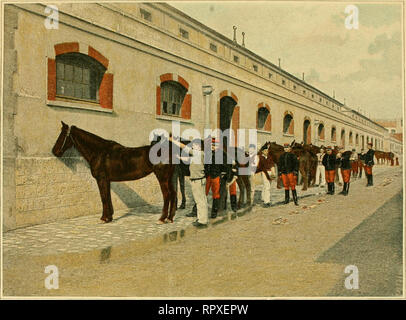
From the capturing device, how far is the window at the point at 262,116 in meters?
15.8

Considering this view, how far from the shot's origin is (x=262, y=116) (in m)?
15.9


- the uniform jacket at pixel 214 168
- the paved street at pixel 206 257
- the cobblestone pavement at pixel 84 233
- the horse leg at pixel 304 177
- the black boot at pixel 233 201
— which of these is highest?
the uniform jacket at pixel 214 168

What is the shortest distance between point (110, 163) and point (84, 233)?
170 cm

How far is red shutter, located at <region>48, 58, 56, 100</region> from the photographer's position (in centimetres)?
696

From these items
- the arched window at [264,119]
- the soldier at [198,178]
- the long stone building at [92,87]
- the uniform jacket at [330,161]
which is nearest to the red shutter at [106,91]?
the long stone building at [92,87]

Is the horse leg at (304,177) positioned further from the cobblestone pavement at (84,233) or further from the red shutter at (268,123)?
the cobblestone pavement at (84,233)

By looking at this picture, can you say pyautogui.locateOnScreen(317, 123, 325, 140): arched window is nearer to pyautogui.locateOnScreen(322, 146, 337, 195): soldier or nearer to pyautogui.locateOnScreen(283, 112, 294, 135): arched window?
pyautogui.locateOnScreen(283, 112, 294, 135): arched window

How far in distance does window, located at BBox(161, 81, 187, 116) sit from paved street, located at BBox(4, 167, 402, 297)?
3.87 metres

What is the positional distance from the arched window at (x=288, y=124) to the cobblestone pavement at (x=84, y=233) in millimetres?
11064

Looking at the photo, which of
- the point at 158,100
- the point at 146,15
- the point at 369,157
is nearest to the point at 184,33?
the point at 146,15

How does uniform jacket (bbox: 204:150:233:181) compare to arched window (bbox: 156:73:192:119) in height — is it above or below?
below

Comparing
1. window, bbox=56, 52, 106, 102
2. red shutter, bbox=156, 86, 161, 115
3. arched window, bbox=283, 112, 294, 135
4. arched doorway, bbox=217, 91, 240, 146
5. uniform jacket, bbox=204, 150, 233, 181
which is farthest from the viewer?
arched window, bbox=283, 112, 294, 135

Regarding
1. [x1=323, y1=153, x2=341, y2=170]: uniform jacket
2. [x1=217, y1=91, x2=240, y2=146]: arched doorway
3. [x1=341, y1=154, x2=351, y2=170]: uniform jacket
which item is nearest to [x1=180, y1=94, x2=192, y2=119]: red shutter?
[x1=217, y1=91, x2=240, y2=146]: arched doorway

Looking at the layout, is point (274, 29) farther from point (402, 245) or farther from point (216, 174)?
point (402, 245)
